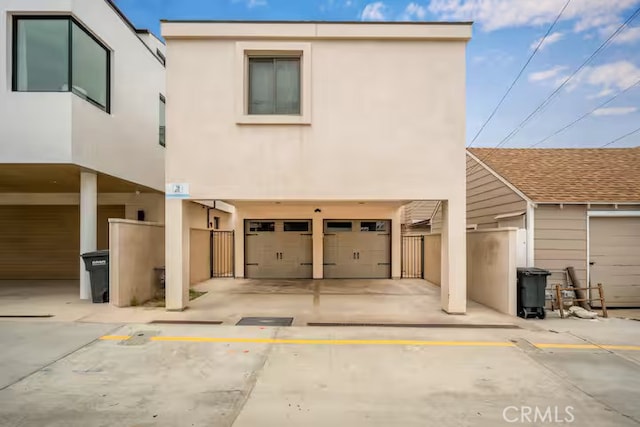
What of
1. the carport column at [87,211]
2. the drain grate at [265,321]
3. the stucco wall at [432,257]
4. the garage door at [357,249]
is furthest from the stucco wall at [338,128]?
the garage door at [357,249]

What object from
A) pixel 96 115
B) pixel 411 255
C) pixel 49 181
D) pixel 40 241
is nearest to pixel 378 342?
pixel 96 115

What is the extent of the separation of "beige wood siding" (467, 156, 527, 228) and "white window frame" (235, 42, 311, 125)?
18.3 ft

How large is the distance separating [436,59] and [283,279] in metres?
8.91

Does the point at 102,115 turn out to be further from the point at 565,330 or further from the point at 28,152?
the point at 565,330

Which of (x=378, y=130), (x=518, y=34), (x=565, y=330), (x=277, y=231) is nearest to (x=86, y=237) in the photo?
(x=277, y=231)

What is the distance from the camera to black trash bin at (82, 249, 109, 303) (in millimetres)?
8734

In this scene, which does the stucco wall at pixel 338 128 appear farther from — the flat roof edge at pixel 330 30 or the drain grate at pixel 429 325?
the drain grate at pixel 429 325

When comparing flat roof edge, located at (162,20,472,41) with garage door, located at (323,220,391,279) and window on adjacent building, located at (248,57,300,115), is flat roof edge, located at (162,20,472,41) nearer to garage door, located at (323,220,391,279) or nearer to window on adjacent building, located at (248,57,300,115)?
window on adjacent building, located at (248,57,300,115)

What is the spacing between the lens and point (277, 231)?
1389 centimetres

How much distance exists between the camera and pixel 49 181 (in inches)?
430

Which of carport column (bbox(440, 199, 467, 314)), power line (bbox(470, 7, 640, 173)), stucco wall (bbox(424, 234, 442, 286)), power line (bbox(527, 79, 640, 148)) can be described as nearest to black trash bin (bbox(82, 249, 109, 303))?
carport column (bbox(440, 199, 467, 314))

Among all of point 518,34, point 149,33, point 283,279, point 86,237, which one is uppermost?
point 518,34

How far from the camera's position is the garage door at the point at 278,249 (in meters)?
→ 13.8

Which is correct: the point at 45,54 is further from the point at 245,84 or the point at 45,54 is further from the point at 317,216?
the point at 317,216
